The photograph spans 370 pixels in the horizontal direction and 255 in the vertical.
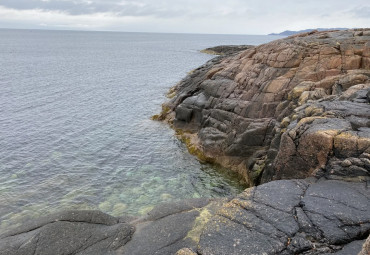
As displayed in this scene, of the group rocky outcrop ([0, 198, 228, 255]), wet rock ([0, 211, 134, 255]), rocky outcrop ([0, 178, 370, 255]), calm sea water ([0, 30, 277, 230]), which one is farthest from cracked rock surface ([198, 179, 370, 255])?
calm sea water ([0, 30, 277, 230])

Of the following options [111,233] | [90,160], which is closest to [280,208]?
[111,233]

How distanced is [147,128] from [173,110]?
574cm

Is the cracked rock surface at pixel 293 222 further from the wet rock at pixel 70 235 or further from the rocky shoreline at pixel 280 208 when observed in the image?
the wet rock at pixel 70 235

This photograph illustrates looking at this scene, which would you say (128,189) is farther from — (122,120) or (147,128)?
(122,120)

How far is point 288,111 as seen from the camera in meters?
28.1

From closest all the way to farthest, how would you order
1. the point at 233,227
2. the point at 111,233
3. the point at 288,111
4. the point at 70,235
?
the point at 233,227 → the point at 70,235 → the point at 111,233 → the point at 288,111

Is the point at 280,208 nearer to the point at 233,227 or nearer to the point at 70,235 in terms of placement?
the point at 233,227

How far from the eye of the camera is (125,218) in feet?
55.0

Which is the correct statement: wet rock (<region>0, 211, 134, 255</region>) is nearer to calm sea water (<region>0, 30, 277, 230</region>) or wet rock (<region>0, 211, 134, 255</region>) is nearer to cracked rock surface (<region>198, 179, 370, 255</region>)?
cracked rock surface (<region>198, 179, 370, 255</region>)

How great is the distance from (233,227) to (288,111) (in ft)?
60.1

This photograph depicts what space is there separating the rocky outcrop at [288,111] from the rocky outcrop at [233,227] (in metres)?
2.10

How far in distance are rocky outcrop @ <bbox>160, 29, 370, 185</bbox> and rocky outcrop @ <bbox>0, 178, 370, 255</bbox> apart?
210 centimetres

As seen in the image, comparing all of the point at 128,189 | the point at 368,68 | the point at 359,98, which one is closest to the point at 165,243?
the point at 128,189

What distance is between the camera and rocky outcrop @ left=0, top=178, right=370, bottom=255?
37.8ft
